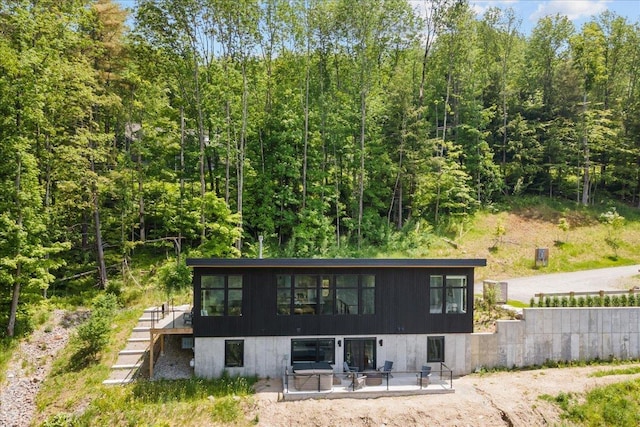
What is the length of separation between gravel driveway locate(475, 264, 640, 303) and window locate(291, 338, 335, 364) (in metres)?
8.96

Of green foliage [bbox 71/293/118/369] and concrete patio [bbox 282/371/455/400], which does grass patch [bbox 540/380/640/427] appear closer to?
concrete patio [bbox 282/371/455/400]

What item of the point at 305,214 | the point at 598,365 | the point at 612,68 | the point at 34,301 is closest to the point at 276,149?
the point at 305,214

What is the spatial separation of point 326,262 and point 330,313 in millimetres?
1934

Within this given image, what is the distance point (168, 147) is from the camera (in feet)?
79.7

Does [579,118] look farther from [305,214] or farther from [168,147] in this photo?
[168,147]

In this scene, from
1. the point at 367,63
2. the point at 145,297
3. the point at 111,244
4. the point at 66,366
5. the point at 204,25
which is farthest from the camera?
the point at 367,63

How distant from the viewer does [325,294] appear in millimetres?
15125

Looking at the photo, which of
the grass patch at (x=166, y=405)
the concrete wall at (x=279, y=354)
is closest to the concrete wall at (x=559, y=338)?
the concrete wall at (x=279, y=354)

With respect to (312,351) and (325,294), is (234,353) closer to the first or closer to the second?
(312,351)

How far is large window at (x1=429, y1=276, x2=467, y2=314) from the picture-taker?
1562 cm

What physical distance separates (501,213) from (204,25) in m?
22.6

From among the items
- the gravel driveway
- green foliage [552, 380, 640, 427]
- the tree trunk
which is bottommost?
green foliage [552, 380, 640, 427]

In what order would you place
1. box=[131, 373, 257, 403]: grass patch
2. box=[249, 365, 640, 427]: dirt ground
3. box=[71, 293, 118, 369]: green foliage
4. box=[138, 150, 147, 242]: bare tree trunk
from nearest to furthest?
box=[249, 365, 640, 427]: dirt ground < box=[131, 373, 257, 403]: grass patch < box=[71, 293, 118, 369]: green foliage < box=[138, 150, 147, 242]: bare tree trunk

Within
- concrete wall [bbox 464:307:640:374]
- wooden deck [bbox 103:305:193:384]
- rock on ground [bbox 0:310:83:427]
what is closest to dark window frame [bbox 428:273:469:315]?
concrete wall [bbox 464:307:640:374]
